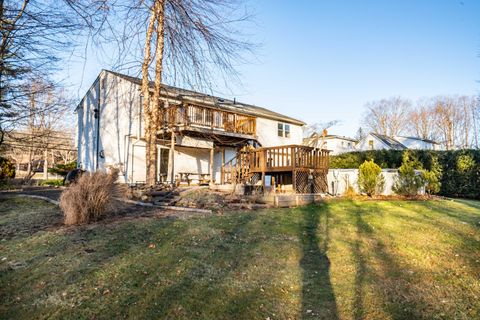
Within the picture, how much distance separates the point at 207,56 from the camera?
6488mm

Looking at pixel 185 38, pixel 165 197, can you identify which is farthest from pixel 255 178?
pixel 185 38

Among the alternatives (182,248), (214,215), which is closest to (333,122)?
(214,215)

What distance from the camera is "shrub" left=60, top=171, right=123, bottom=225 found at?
20.9 feet

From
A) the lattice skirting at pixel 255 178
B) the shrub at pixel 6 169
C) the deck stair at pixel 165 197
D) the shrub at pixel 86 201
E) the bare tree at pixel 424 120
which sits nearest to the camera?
the shrub at pixel 86 201

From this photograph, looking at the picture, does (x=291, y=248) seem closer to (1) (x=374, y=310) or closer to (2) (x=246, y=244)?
(2) (x=246, y=244)

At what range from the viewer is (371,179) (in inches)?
474

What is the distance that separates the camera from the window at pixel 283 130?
942 inches

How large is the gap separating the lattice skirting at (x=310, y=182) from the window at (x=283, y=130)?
10.2m

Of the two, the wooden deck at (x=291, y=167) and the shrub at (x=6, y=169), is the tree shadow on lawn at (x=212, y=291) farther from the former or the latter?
the shrub at (x=6, y=169)

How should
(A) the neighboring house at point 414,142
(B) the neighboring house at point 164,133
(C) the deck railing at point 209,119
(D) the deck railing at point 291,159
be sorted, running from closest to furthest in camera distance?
(D) the deck railing at point 291,159 → (C) the deck railing at point 209,119 → (B) the neighboring house at point 164,133 → (A) the neighboring house at point 414,142

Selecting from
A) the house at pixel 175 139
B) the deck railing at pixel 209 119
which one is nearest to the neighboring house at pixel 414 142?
the house at pixel 175 139

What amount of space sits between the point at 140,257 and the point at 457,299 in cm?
416

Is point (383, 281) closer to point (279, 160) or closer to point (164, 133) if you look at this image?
point (279, 160)

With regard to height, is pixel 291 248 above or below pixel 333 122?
below
